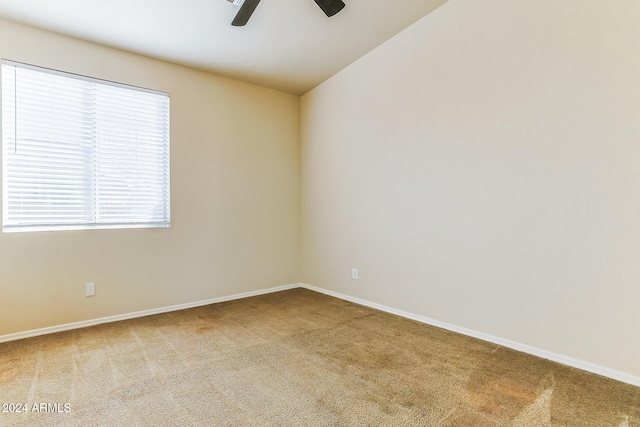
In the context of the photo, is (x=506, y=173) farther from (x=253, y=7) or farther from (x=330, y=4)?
(x=253, y=7)

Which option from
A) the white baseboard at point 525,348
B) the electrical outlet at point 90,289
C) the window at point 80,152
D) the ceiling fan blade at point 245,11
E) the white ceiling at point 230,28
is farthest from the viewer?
the electrical outlet at point 90,289

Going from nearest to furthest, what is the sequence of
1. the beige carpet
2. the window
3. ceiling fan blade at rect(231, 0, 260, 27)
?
the beige carpet < ceiling fan blade at rect(231, 0, 260, 27) < the window

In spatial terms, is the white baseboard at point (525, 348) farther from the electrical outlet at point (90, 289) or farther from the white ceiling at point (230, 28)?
the white ceiling at point (230, 28)

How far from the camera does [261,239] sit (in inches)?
160

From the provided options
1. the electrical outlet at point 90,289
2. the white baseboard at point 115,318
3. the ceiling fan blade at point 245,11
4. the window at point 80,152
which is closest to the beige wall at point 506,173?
the white baseboard at point 115,318

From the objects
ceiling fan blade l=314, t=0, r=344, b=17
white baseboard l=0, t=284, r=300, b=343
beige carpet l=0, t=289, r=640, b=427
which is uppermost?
ceiling fan blade l=314, t=0, r=344, b=17

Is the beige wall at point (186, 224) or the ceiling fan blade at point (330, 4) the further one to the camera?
the beige wall at point (186, 224)

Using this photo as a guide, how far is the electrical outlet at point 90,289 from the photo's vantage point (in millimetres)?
2908

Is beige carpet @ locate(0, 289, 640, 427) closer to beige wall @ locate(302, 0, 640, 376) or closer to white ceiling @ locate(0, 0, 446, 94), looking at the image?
beige wall @ locate(302, 0, 640, 376)

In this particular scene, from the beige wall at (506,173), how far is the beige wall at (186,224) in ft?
3.21

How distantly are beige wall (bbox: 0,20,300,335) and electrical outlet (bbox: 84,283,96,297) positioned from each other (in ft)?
0.15

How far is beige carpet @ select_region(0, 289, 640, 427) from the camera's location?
5.38ft

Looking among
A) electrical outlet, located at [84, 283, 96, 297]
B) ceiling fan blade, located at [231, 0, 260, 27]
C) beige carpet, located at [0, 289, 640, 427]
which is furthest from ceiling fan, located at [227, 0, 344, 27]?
electrical outlet, located at [84, 283, 96, 297]

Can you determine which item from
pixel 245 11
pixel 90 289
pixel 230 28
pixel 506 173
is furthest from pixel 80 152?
pixel 506 173
